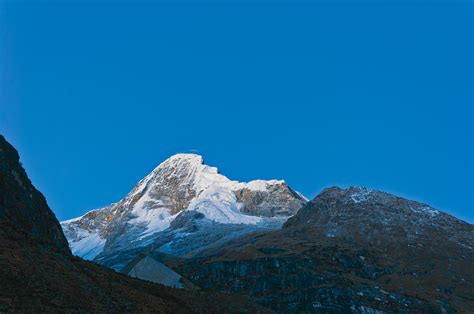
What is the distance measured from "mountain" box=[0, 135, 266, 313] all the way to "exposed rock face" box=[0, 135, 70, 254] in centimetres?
177

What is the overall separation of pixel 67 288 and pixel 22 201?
115ft

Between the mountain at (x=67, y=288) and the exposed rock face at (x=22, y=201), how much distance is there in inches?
69.8

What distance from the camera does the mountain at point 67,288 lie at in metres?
44.4

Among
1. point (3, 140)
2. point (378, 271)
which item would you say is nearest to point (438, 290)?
point (378, 271)

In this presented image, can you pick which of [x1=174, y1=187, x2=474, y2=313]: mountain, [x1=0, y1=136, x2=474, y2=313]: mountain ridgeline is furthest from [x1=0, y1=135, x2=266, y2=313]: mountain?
[x1=174, y1=187, x2=474, y2=313]: mountain

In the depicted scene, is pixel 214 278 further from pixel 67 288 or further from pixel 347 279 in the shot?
pixel 67 288

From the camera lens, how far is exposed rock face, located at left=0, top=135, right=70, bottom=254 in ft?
246

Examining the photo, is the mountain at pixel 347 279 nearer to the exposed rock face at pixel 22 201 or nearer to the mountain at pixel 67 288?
the exposed rock face at pixel 22 201

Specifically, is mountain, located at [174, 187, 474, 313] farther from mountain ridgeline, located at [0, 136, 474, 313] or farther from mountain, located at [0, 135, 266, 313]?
mountain, located at [0, 135, 266, 313]

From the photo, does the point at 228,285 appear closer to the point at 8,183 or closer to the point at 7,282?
the point at 8,183

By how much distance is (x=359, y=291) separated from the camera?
158125 mm

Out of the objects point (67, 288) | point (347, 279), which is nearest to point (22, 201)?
point (67, 288)

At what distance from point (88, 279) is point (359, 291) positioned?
116 meters

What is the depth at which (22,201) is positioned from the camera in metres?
79.9
